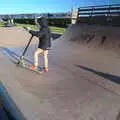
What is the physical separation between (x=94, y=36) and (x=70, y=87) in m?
7.87

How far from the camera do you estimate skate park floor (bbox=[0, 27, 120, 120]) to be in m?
8.17

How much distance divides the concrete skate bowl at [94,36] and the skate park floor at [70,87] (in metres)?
0.46

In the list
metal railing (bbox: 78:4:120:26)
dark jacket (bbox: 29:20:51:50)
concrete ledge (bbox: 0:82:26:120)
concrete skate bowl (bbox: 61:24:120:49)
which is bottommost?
concrete skate bowl (bbox: 61:24:120:49)

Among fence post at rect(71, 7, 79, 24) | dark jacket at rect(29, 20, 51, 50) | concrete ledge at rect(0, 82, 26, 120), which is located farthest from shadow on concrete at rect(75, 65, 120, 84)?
fence post at rect(71, 7, 79, 24)

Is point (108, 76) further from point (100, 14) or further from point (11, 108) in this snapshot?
point (100, 14)

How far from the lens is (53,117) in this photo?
25.7ft

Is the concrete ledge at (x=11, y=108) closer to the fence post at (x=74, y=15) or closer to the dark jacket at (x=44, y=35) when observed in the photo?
the dark jacket at (x=44, y=35)

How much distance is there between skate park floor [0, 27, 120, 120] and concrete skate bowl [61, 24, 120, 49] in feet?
1.50

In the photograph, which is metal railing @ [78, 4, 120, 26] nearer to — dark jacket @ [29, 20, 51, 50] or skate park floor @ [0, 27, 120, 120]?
skate park floor @ [0, 27, 120, 120]

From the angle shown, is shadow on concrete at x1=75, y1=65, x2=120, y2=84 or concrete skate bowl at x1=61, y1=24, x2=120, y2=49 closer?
shadow on concrete at x1=75, y1=65, x2=120, y2=84

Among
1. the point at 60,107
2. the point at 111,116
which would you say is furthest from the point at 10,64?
the point at 111,116

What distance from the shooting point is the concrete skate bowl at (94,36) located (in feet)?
54.3

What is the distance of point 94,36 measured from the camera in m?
18.2

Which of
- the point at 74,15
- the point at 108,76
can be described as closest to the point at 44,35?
the point at 108,76
